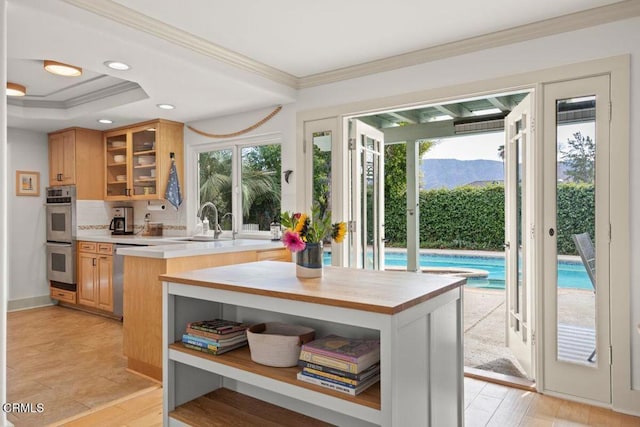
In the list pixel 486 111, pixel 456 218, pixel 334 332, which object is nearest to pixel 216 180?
pixel 334 332

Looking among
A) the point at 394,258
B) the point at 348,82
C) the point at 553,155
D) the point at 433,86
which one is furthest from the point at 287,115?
the point at 394,258

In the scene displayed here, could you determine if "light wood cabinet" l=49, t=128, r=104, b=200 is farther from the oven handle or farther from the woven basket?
the woven basket

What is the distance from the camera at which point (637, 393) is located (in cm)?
251

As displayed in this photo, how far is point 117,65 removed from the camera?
10.2 feet

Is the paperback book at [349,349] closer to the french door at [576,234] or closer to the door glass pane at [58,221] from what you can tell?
the french door at [576,234]

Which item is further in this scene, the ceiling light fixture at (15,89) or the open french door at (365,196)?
the ceiling light fixture at (15,89)

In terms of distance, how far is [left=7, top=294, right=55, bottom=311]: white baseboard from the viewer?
5.31 metres

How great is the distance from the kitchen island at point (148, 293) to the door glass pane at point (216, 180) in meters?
1.69

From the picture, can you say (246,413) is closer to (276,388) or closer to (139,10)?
(276,388)

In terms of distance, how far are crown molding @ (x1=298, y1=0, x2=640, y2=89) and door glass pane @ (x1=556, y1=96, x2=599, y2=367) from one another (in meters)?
0.51

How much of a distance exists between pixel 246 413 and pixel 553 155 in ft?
8.14

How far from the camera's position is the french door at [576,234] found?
263cm

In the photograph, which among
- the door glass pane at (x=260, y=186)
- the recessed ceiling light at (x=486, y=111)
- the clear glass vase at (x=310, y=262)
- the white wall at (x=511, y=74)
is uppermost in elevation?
the recessed ceiling light at (x=486, y=111)

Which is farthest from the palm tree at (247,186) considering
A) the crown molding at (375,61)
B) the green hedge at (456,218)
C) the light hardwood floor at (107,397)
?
the green hedge at (456,218)
